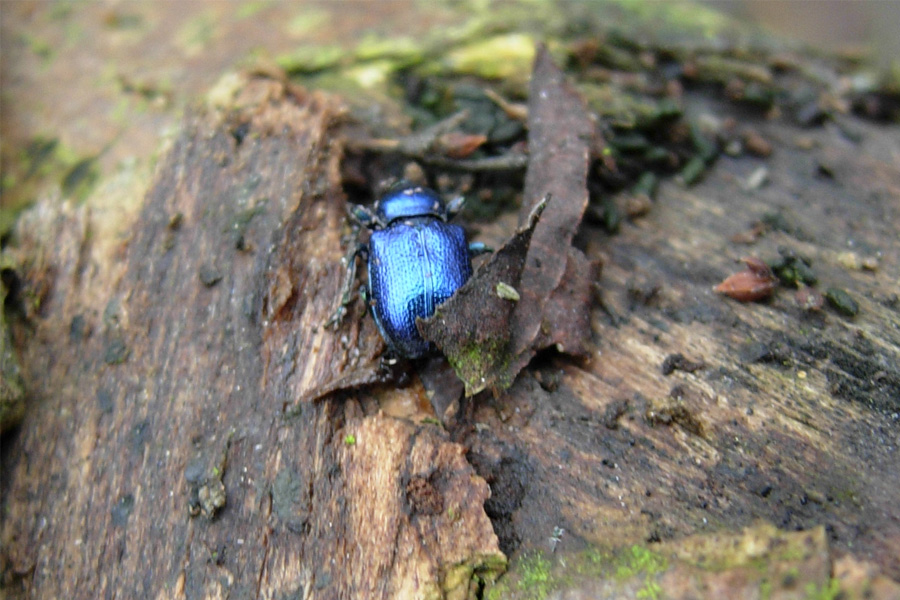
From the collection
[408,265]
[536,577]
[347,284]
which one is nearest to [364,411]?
[347,284]

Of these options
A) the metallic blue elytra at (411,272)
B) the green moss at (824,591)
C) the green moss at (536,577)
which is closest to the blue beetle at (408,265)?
the metallic blue elytra at (411,272)

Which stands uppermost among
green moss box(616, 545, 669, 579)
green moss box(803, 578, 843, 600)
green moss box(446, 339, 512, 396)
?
green moss box(803, 578, 843, 600)

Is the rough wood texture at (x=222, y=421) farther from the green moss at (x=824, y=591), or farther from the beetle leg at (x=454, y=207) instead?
the green moss at (x=824, y=591)

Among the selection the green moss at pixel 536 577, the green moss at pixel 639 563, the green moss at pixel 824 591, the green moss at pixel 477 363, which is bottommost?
the green moss at pixel 536 577

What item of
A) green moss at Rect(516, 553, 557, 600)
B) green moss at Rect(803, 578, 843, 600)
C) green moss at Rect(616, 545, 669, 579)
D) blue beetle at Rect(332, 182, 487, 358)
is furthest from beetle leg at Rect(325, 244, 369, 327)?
green moss at Rect(803, 578, 843, 600)

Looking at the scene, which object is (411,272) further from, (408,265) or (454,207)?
(454,207)

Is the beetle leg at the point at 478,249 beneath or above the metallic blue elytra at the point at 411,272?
beneath

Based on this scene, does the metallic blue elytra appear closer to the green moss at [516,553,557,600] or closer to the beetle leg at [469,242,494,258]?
the beetle leg at [469,242,494,258]
